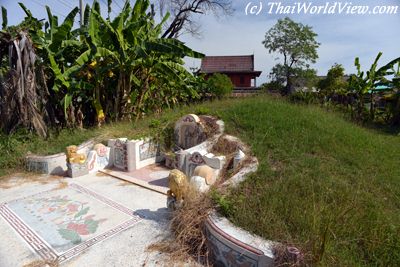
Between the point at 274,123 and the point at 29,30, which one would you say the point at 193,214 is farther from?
the point at 29,30

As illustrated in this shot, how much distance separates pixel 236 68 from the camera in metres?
25.6

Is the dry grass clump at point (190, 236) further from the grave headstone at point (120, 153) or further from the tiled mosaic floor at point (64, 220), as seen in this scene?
the grave headstone at point (120, 153)

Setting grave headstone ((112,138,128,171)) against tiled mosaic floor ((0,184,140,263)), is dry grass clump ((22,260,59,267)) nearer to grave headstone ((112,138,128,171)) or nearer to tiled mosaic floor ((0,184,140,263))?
tiled mosaic floor ((0,184,140,263))

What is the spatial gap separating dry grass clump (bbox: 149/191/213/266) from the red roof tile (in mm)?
23324

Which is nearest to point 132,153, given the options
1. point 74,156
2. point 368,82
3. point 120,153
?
point 120,153

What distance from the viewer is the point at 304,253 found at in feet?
7.17

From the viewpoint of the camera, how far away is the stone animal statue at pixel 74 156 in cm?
552

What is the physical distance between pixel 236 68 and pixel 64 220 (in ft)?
78.6

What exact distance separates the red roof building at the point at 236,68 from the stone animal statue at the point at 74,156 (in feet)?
66.9

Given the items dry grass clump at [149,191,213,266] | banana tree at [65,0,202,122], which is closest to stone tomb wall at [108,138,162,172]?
banana tree at [65,0,202,122]

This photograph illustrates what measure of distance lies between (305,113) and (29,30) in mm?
7602

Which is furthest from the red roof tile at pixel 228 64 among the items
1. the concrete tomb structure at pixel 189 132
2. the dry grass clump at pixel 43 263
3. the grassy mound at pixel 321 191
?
the dry grass clump at pixel 43 263

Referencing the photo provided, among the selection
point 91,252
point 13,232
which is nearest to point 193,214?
point 91,252

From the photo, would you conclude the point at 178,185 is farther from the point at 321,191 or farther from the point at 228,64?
the point at 228,64
